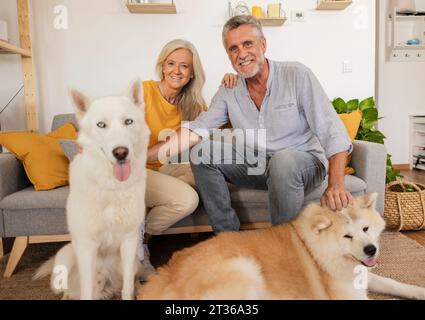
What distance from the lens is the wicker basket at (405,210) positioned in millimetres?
2184

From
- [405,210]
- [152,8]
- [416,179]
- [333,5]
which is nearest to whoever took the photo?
[405,210]

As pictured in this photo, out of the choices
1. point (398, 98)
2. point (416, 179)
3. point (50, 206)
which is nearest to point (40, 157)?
point (50, 206)

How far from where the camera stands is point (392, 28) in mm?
4215

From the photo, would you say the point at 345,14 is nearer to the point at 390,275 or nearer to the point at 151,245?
the point at 390,275

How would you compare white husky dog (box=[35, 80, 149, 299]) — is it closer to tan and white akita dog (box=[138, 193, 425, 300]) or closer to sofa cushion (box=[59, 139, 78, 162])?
tan and white akita dog (box=[138, 193, 425, 300])

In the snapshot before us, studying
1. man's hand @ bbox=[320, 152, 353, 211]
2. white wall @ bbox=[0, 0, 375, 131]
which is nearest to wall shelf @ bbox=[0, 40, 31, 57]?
white wall @ bbox=[0, 0, 375, 131]

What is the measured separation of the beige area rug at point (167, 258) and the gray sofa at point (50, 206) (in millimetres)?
134

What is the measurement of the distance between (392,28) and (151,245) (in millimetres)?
3811

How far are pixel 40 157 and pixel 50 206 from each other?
267mm

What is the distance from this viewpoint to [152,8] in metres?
2.39

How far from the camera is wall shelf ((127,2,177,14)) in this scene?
232 centimetres

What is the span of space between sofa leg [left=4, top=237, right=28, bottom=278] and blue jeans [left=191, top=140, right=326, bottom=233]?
87 cm

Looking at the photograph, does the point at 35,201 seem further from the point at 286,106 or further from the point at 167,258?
the point at 286,106
